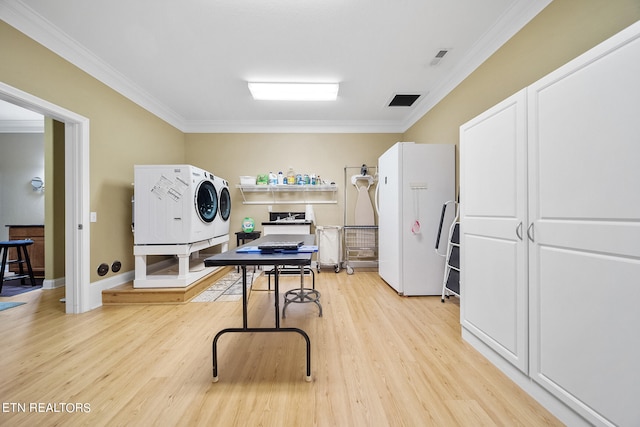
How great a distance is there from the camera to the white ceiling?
6.93ft

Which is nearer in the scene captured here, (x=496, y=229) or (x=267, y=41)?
(x=496, y=229)

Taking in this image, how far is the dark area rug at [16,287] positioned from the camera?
3.30m

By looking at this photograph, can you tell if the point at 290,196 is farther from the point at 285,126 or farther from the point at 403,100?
the point at 403,100

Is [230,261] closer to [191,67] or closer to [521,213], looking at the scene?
[521,213]

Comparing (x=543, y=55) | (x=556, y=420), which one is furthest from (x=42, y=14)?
(x=556, y=420)

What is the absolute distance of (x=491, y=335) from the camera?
1.71m

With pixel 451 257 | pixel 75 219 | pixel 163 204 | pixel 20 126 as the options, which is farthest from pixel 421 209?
pixel 20 126

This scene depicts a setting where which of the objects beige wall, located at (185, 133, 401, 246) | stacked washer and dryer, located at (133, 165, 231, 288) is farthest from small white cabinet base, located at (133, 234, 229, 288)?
beige wall, located at (185, 133, 401, 246)

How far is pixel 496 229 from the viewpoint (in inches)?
65.6

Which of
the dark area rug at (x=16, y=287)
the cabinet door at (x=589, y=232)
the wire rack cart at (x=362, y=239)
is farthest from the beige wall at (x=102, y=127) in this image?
the cabinet door at (x=589, y=232)

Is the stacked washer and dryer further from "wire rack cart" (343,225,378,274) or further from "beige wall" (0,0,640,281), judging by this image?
"wire rack cart" (343,225,378,274)

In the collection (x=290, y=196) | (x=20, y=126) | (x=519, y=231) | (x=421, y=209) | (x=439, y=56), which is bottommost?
(x=519, y=231)

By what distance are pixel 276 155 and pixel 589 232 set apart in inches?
176

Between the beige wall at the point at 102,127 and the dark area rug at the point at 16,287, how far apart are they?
2.43 feet
